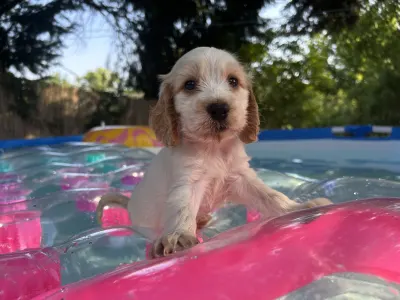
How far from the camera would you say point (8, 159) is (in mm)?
4934

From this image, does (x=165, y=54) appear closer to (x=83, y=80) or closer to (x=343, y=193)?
(x=83, y=80)

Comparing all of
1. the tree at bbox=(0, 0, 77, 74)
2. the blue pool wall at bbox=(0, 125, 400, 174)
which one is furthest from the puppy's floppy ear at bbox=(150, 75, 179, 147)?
the tree at bbox=(0, 0, 77, 74)

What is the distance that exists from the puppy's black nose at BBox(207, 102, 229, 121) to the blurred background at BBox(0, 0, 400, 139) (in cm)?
774

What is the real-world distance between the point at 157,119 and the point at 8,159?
10.8ft

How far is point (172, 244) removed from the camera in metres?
1.46

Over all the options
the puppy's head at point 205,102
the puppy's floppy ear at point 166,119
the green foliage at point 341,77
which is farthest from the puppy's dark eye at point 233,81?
the green foliage at point 341,77

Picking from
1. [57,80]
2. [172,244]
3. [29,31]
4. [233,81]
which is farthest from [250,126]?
[57,80]

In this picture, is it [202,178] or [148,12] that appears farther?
[148,12]

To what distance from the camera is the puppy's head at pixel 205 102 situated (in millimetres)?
1932

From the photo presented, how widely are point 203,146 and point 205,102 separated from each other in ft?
0.77

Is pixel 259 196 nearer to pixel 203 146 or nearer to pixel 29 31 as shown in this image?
pixel 203 146

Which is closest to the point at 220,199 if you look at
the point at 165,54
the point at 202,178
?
the point at 202,178

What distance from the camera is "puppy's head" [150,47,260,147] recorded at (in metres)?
1.93

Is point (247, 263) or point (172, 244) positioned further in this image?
point (172, 244)
